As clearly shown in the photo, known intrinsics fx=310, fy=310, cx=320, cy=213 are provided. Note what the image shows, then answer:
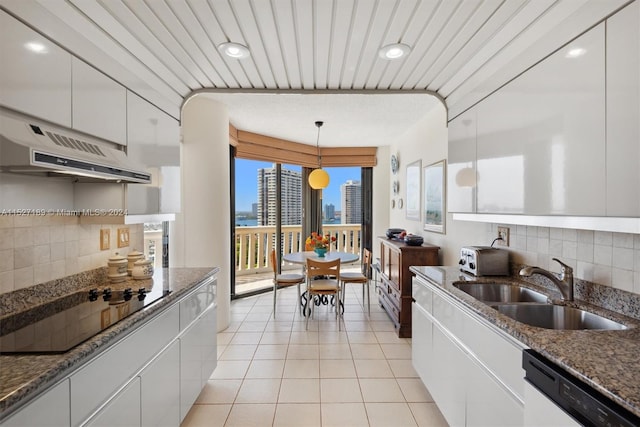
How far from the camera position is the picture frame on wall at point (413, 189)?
412 cm

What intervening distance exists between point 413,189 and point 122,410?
12.7ft

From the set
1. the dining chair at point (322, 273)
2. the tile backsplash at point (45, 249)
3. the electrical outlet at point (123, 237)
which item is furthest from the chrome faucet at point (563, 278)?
the electrical outlet at point (123, 237)

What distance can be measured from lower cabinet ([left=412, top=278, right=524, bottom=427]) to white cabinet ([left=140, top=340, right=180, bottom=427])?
156 cm

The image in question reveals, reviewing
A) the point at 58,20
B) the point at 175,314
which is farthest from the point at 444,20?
the point at 175,314

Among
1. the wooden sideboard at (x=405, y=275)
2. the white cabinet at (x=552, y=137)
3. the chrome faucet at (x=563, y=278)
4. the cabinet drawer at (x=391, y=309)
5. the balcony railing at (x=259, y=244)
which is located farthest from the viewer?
the balcony railing at (x=259, y=244)

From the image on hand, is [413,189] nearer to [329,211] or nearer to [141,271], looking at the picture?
[329,211]

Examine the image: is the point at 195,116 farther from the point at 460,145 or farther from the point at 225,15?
the point at 460,145

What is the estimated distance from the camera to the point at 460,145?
2312 mm

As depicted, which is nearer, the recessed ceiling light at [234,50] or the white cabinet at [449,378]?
the white cabinet at [449,378]

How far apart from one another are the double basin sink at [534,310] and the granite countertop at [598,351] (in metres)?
0.05

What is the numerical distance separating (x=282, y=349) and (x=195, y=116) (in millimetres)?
2548

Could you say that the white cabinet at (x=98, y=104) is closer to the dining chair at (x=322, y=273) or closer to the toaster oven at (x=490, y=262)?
the dining chair at (x=322, y=273)

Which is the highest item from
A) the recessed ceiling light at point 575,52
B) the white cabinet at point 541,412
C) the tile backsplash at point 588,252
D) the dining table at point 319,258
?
the recessed ceiling light at point 575,52

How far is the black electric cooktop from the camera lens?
1145 millimetres
